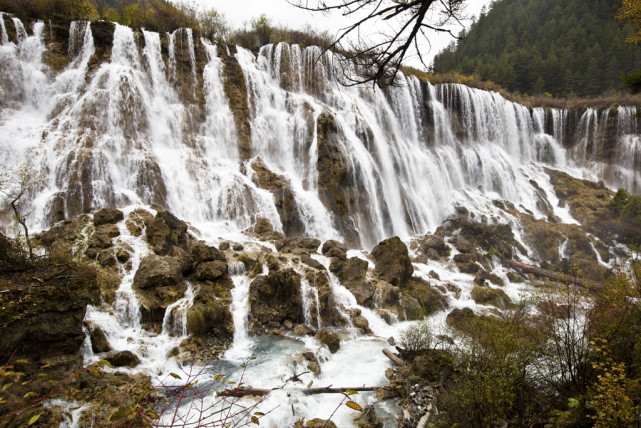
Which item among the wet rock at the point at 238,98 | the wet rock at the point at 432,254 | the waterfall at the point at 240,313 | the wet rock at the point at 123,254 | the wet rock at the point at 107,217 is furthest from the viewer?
the wet rock at the point at 238,98

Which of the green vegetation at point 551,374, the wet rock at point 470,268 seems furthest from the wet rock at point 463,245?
the green vegetation at point 551,374

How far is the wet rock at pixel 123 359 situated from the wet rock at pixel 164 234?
15.7ft

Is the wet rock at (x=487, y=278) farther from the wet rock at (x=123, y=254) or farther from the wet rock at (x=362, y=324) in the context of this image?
the wet rock at (x=123, y=254)

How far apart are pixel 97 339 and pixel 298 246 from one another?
27.8 feet

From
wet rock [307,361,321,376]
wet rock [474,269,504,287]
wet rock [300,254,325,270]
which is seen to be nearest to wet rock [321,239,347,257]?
wet rock [300,254,325,270]

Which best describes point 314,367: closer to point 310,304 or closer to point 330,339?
point 330,339

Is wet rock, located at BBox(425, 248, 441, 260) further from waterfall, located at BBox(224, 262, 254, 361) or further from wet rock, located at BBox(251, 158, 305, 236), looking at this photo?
waterfall, located at BBox(224, 262, 254, 361)

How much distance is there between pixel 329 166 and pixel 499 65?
45.3 metres

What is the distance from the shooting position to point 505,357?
18.8 ft

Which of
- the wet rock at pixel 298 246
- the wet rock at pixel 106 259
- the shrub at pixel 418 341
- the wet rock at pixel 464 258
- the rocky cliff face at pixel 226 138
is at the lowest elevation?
the wet rock at pixel 464 258

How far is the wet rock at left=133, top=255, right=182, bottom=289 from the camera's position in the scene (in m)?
10.4

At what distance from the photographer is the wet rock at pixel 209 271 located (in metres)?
11.5

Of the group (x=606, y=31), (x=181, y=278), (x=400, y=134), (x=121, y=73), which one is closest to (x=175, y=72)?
(x=121, y=73)

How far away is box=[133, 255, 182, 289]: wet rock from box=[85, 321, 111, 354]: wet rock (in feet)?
6.44
